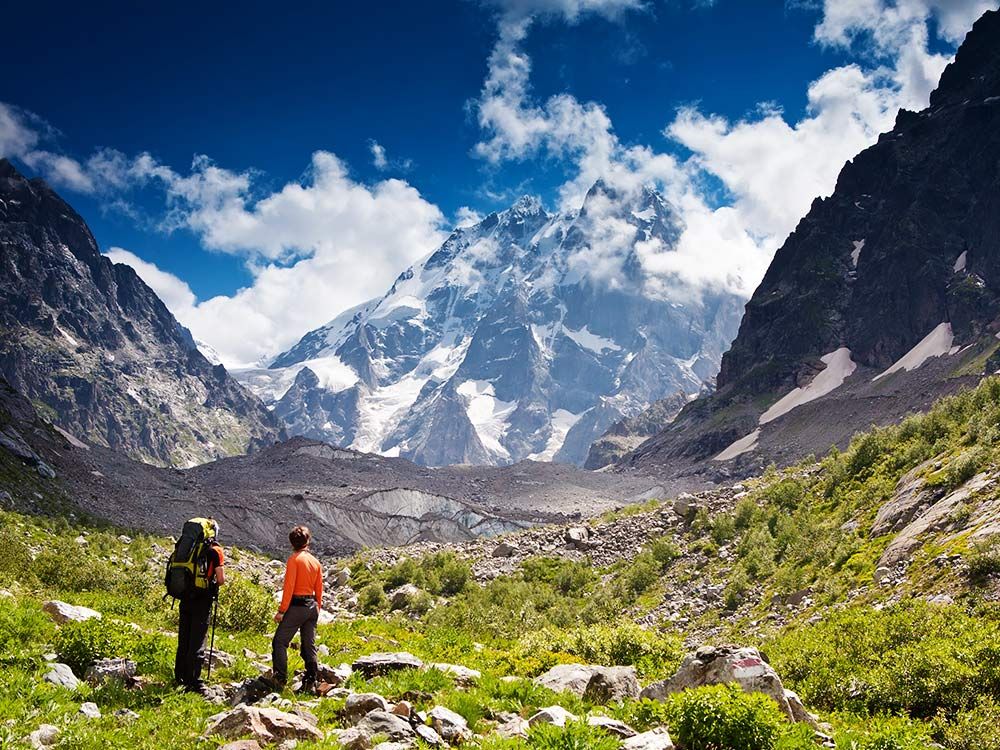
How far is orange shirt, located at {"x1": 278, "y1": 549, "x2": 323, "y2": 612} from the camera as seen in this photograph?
433 inches

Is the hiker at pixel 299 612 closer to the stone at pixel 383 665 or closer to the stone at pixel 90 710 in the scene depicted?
the stone at pixel 383 665

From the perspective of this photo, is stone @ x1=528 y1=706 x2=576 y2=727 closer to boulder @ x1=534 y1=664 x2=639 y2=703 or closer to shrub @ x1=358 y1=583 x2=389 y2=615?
boulder @ x1=534 y1=664 x2=639 y2=703

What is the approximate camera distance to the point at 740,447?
157m

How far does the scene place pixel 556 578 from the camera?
29484mm

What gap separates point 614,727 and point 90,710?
22.0 ft

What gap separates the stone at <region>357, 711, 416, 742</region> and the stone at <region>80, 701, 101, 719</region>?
3.30 metres

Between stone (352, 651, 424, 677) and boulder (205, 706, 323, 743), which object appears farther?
stone (352, 651, 424, 677)

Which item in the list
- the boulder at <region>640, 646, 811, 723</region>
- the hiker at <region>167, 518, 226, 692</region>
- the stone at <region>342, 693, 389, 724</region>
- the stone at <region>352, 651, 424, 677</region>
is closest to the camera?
the stone at <region>342, 693, 389, 724</region>

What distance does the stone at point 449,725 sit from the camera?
28.2ft

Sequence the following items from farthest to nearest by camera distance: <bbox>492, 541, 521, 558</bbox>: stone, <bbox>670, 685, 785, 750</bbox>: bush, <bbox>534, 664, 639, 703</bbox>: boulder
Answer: <bbox>492, 541, 521, 558</bbox>: stone < <bbox>534, 664, 639, 703</bbox>: boulder < <bbox>670, 685, 785, 750</bbox>: bush

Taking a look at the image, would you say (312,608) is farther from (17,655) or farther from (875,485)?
(875,485)

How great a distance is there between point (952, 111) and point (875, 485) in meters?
194

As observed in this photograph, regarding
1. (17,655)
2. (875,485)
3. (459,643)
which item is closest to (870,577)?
(875,485)

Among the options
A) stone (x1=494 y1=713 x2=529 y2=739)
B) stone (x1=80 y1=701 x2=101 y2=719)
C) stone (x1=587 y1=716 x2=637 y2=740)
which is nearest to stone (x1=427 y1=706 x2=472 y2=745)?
stone (x1=494 y1=713 x2=529 y2=739)
